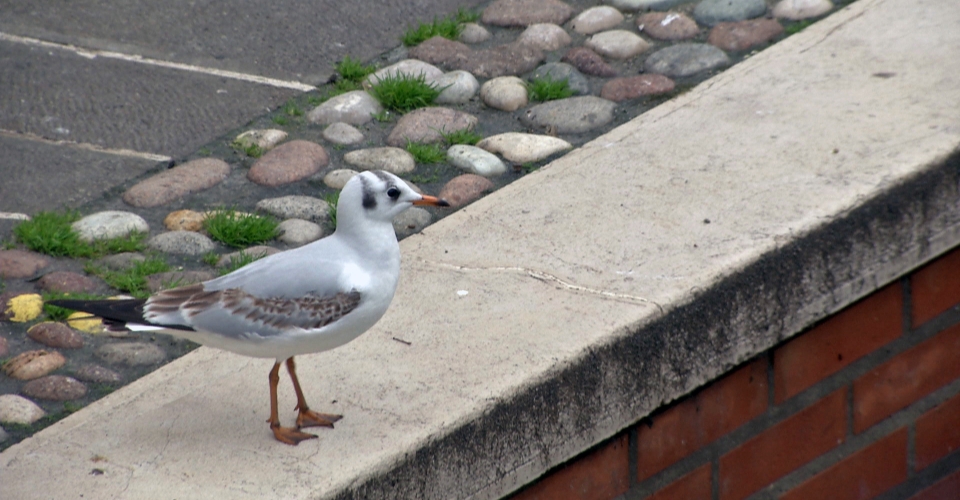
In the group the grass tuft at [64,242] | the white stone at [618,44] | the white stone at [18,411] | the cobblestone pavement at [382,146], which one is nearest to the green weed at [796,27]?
the cobblestone pavement at [382,146]

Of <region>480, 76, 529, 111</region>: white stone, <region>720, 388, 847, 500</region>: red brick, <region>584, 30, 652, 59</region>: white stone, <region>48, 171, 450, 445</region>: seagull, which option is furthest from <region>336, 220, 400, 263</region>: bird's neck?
<region>584, 30, 652, 59</region>: white stone

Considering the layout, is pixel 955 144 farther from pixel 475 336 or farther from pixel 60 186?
pixel 60 186

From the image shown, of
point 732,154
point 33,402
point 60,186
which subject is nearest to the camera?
point 33,402

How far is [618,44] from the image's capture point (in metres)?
3.81

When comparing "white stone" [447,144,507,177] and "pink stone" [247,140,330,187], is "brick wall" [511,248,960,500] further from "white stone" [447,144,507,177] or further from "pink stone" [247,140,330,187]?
"pink stone" [247,140,330,187]

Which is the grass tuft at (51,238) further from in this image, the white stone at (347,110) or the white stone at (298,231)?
the white stone at (347,110)

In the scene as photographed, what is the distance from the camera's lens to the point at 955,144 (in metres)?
2.46

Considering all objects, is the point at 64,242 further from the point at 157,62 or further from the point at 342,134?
the point at 157,62

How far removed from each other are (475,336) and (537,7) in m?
2.20

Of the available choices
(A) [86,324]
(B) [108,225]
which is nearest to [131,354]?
(A) [86,324]

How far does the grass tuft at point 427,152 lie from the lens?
3.25 metres

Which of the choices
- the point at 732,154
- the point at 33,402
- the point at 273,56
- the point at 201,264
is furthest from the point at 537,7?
the point at 33,402

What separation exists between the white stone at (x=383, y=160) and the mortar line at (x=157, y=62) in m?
0.56

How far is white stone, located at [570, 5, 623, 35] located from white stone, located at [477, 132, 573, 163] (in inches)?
33.2
